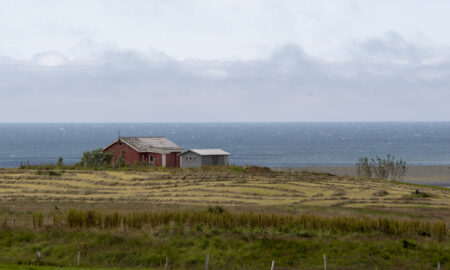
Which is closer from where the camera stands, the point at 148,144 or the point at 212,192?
the point at 212,192

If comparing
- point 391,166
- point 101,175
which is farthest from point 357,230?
point 391,166

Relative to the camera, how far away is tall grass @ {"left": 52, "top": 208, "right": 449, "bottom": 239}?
32.6 meters

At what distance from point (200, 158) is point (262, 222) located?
136 feet

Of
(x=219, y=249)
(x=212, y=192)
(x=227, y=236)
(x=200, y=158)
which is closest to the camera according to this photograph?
(x=219, y=249)

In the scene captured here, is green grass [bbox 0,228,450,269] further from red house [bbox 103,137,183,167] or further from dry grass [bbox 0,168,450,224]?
red house [bbox 103,137,183,167]

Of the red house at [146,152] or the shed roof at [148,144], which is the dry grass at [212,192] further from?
the shed roof at [148,144]

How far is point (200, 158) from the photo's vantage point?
74.6 metres

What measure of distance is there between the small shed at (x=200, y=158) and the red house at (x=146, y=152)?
8.95 ft

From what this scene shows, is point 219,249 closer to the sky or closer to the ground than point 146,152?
closer to the ground

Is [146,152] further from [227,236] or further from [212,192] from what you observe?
[227,236]

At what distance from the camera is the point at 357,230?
32.8m

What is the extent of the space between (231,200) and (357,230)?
1827 cm

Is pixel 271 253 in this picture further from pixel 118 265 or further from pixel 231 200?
pixel 231 200

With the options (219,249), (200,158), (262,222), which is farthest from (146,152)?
(219,249)
